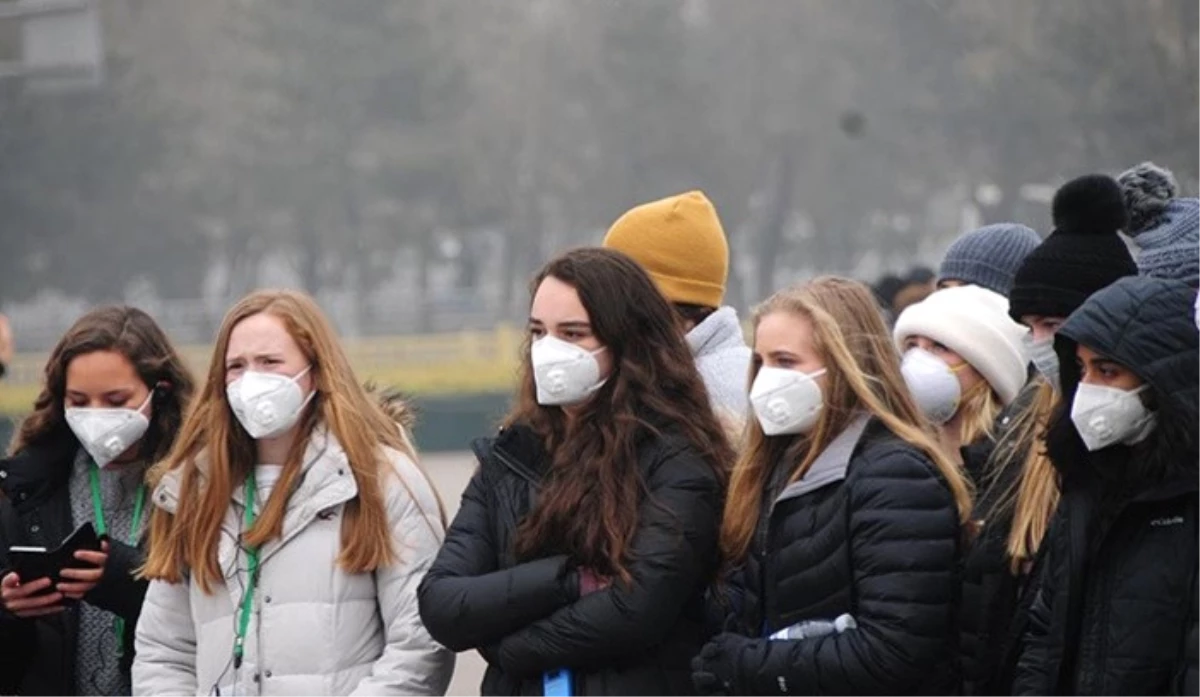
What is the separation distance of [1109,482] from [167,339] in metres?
2.64

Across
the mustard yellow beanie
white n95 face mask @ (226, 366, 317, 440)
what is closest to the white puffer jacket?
white n95 face mask @ (226, 366, 317, 440)

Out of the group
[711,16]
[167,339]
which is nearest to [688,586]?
[167,339]

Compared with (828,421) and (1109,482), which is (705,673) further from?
(1109,482)

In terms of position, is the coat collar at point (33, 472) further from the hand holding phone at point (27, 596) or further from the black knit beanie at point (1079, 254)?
the black knit beanie at point (1079, 254)

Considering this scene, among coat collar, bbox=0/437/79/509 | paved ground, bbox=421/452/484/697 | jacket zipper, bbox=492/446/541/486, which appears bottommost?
paved ground, bbox=421/452/484/697

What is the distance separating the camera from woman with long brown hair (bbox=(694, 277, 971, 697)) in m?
4.62

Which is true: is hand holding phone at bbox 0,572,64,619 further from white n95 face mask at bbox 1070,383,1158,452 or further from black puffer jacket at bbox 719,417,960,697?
white n95 face mask at bbox 1070,383,1158,452

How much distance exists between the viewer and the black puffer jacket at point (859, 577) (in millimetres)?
4609

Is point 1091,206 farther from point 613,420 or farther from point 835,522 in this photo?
point 613,420

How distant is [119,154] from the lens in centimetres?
6531

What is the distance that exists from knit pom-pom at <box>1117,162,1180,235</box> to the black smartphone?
2.55m

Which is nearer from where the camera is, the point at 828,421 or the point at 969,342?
the point at 828,421

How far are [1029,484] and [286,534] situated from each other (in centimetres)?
165

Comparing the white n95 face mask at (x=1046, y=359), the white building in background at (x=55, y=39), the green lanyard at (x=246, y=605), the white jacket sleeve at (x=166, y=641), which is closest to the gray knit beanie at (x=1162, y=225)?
the white n95 face mask at (x=1046, y=359)
